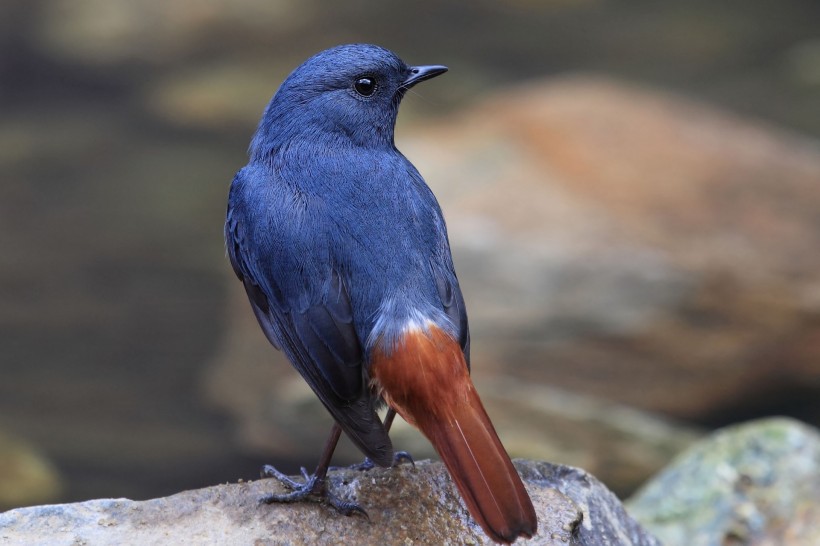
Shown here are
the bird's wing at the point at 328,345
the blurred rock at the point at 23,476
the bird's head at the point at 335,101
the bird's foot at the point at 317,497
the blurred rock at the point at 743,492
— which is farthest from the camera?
the blurred rock at the point at 23,476

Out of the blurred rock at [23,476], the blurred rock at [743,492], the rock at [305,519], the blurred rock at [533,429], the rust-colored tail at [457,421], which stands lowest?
the blurred rock at [23,476]

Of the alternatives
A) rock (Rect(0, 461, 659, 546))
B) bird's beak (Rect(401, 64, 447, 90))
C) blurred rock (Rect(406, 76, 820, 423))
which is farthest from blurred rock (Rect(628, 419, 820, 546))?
bird's beak (Rect(401, 64, 447, 90))

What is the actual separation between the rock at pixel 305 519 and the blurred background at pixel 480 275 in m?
2.61

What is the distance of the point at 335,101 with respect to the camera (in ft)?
11.6

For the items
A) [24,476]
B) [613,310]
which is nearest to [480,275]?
[613,310]

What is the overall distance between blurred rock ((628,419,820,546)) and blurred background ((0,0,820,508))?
57.6 inches

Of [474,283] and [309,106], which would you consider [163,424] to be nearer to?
[474,283]

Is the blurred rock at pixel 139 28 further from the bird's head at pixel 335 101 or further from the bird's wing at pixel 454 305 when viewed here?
the bird's wing at pixel 454 305

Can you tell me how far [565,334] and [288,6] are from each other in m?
6.35

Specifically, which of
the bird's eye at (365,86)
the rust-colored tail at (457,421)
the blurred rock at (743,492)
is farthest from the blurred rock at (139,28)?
the rust-colored tail at (457,421)

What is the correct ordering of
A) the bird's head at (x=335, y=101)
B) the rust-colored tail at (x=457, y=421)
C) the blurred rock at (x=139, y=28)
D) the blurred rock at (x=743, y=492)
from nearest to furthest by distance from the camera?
the rust-colored tail at (x=457, y=421) → the bird's head at (x=335, y=101) → the blurred rock at (x=743, y=492) → the blurred rock at (x=139, y=28)

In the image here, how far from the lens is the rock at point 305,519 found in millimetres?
3119

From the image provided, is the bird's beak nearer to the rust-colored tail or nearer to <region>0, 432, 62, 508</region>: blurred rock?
the rust-colored tail

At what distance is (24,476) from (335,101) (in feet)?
12.4
